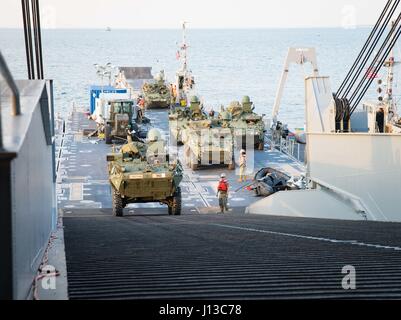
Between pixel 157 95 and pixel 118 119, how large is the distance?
1356cm

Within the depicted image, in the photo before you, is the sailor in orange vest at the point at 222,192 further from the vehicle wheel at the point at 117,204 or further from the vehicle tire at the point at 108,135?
the vehicle tire at the point at 108,135

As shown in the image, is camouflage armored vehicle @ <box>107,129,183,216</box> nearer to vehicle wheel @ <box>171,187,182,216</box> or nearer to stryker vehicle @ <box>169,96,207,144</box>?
vehicle wheel @ <box>171,187,182,216</box>

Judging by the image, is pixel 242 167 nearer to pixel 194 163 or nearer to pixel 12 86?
pixel 194 163

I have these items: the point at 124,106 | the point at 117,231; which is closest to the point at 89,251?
the point at 117,231

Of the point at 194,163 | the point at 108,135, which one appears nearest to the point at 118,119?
the point at 108,135

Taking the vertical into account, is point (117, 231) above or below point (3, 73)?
below

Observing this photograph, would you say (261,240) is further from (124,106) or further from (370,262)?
(124,106)

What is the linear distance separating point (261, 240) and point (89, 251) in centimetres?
198

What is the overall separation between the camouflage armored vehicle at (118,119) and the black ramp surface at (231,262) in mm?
19821

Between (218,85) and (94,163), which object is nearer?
(94,163)

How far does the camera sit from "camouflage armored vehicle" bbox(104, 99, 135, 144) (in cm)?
2997

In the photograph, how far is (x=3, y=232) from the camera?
15.5 ft

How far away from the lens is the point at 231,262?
22.6ft

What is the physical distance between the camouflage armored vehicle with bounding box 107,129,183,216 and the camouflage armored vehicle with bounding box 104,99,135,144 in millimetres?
11224
